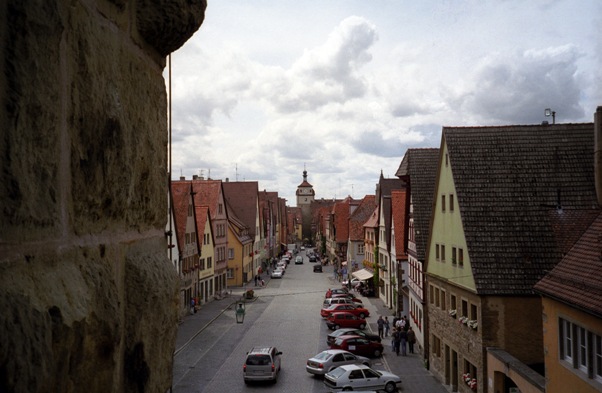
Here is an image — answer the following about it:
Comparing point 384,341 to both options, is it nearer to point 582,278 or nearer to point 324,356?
point 324,356

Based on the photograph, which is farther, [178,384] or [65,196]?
[178,384]

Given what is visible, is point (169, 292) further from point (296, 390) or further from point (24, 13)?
point (296, 390)

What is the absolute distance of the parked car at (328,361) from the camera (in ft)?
83.8

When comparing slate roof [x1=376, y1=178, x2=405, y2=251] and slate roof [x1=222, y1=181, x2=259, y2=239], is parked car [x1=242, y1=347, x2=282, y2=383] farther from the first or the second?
slate roof [x1=222, y1=181, x2=259, y2=239]

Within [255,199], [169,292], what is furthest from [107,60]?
[255,199]

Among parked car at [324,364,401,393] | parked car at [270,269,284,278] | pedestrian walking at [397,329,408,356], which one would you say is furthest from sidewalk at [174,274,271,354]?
parked car at [270,269,284,278]

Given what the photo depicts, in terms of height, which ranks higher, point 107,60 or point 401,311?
point 107,60

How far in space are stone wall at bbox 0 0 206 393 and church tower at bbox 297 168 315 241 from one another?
158783mm

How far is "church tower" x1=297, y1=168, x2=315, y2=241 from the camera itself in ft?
531

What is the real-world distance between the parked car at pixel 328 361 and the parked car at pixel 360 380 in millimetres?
1601

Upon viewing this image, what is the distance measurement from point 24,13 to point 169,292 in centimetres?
119

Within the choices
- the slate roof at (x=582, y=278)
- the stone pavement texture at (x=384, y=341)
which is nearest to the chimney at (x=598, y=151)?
the slate roof at (x=582, y=278)

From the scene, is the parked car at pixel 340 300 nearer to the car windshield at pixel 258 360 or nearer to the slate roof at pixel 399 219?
the slate roof at pixel 399 219

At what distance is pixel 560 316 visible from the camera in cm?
1359
